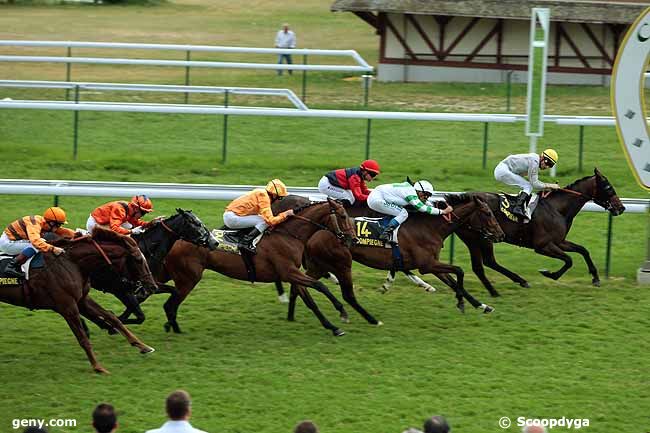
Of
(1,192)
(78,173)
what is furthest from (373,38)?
(1,192)

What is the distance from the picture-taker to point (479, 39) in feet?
72.6

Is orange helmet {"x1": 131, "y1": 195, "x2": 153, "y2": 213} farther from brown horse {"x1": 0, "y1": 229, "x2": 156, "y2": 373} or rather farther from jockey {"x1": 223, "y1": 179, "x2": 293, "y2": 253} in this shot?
brown horse {"x1": 0, "y1": 229, "x2": 156, "y2": 373}

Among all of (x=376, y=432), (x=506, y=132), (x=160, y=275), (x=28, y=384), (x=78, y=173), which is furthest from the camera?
(x=506, y=132)

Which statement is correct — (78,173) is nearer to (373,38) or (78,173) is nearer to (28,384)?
(28,384)

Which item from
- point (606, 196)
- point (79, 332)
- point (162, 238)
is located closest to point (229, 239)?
point (162, 238)

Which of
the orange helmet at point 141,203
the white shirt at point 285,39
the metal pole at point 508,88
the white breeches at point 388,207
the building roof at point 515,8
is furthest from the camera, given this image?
the white shirt at point 285,39

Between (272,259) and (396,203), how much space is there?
130cm

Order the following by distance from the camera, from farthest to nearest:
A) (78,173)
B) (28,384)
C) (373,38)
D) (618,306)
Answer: (373,38) < (78,173) < (618,306) < (28,384)

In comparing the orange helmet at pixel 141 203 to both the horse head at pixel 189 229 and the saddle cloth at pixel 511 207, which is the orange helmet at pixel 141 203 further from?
the saddle cloth at pixel 511 207

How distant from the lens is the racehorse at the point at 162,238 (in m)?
10.4

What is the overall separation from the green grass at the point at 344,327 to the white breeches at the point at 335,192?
965mm

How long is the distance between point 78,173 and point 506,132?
242 inches

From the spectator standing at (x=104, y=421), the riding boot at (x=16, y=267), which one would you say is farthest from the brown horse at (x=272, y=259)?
the spectator standing at (x=104, y=421)

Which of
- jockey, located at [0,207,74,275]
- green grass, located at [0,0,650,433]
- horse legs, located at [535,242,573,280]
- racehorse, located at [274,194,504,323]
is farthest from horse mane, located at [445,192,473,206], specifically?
jockey, located at [0,207,74,275]
